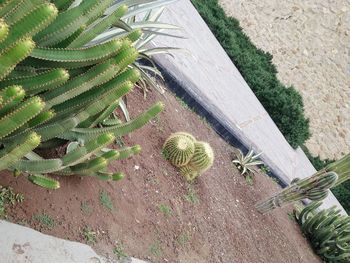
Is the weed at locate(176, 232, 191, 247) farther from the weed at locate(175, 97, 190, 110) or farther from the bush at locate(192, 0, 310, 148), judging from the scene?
the bush at locate(192, 0, 310, 148)

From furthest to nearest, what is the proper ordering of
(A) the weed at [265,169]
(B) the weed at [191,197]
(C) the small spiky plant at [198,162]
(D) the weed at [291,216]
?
(A) the weed at [265,169]
(D) the weed at [291,216]
(C) the small spiky plant at [198,162]
(B) the weed at [191,197]

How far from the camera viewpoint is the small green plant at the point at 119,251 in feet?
11.0

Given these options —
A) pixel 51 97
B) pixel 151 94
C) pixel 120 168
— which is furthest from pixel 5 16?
pixel 151 94

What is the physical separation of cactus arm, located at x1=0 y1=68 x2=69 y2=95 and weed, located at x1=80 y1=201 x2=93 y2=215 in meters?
1.01

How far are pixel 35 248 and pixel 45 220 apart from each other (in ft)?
0.76

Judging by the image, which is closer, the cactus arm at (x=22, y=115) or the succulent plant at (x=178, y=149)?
the cactus arm at (x=22, y=115)

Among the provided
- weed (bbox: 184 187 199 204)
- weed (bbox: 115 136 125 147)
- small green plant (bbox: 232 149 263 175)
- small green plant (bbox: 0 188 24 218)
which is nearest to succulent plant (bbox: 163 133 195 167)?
weed (bbox: 184 187 199 204)

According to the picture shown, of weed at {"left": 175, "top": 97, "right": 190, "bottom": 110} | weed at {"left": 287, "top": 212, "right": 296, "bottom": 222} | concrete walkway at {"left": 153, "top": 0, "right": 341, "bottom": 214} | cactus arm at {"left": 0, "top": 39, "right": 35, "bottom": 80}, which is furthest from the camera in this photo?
concrete walkway at {"left": 153, "top": 0, "right": 341, "bottom": 214}

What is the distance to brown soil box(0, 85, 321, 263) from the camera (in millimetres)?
3314

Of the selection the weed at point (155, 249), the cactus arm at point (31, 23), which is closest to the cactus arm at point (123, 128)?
the weed at point (155, 249)

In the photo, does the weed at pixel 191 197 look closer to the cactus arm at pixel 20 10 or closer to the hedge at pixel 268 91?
the cactus arm at pixel 20 10

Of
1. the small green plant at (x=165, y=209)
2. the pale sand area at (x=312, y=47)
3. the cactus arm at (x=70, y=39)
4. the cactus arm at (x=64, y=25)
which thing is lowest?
the pale sand area at (x=312, y=47)

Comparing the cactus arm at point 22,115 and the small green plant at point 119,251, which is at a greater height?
the cactus arm at point 22,115

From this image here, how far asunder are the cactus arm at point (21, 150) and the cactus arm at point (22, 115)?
0.08 m
